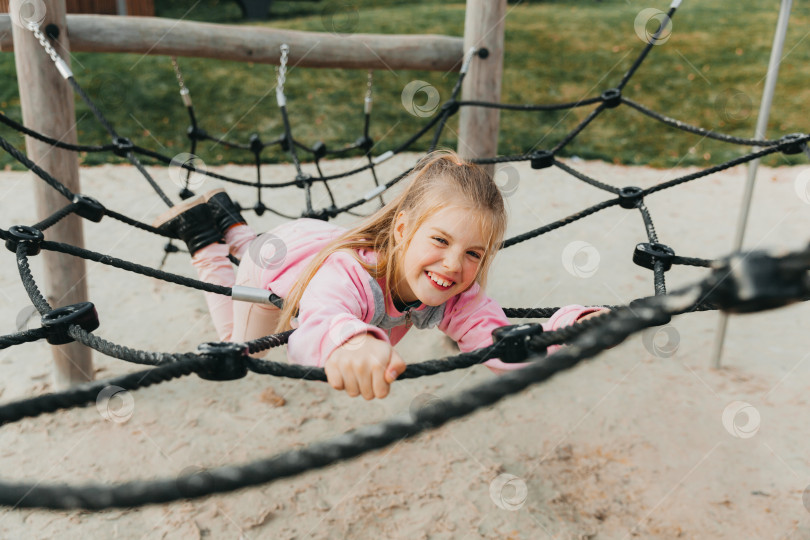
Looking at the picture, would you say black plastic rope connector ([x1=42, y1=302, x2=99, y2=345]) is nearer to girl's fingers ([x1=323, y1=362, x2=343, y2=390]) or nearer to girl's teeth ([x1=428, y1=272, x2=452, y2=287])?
girl's fingers ([x1=323, y1=362, x2=343, y2=390])

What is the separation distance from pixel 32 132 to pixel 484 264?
1183mm

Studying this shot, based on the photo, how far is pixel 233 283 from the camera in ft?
5.44

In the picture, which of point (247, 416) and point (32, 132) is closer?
point (32, 132)

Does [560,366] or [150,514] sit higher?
[560,366]

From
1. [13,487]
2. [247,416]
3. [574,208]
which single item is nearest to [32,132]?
[247,416]

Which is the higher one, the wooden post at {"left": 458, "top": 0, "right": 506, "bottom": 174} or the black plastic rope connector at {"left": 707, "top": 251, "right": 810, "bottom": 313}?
the wooden post at {"left": 458, "top": 0, "right": 506, "bottom": 174}

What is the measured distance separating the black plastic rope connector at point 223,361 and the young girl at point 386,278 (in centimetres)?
12

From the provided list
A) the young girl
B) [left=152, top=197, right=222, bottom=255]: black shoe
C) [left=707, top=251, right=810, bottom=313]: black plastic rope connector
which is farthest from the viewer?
[left=152, top=197, right=222, bottom=255]: black shoe

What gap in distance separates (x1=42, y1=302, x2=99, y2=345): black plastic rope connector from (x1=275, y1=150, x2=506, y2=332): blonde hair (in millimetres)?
318

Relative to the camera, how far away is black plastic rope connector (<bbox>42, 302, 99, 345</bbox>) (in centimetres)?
100

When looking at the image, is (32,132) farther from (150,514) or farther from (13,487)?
(13,487)

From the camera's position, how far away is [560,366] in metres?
0.56

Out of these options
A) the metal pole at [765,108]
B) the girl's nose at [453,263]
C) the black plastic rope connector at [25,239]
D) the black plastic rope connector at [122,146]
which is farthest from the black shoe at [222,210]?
the metal pole at [765,108]

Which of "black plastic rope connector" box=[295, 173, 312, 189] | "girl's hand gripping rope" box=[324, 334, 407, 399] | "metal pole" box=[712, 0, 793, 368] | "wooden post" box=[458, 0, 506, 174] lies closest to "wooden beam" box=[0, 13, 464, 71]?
"wooden post" box=[458, 0, 506, 174]
